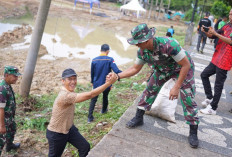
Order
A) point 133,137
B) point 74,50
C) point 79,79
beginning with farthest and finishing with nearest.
A: 1. point 74,50
2. point 79,79
3. point 133,137

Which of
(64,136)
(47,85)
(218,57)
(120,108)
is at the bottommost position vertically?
(47,85)

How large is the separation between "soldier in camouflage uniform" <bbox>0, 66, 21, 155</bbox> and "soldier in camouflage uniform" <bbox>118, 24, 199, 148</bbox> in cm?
160

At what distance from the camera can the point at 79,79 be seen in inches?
340

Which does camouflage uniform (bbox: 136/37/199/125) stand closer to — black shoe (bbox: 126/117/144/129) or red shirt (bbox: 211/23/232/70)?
black shoe (bbox: 126/117/144/129)

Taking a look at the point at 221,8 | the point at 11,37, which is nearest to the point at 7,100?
the point at 11,37

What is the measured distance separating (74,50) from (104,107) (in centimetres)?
804

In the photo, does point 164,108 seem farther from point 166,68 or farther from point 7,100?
point 7,100

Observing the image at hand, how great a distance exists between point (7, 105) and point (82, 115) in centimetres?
214

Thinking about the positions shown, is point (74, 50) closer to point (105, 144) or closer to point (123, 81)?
point (123, 81)

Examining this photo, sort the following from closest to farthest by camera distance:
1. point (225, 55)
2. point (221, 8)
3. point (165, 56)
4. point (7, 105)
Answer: point (165, 56) → point (7, 105) → point (225, 55) → point (221, 8)

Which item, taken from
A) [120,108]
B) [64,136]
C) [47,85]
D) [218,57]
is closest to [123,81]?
[47,85]

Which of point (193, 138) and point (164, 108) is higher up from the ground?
point (164, 108)

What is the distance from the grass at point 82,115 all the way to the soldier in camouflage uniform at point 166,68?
72cm

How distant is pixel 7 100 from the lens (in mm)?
3631
